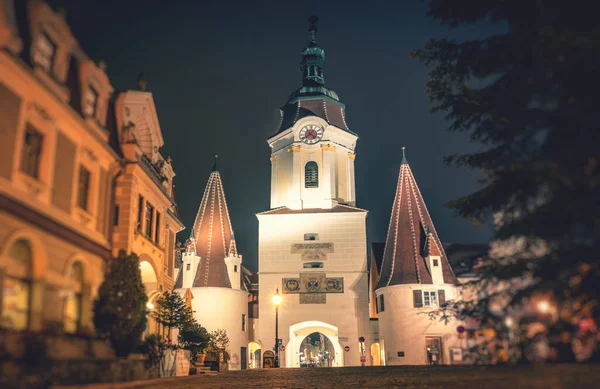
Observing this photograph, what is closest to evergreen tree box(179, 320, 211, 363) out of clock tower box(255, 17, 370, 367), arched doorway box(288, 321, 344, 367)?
clock tower box(255, 17, 370, 367)

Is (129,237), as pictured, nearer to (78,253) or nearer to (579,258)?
(78,253)

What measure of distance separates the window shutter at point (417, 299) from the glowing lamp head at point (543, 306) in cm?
4332

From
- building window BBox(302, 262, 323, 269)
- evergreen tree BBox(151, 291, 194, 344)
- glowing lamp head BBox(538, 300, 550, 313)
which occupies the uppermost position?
building window BBox(302, 262, 323, 269)

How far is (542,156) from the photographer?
8.58m

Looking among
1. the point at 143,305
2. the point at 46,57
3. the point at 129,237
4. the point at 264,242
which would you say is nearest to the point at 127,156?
the point at 129,237

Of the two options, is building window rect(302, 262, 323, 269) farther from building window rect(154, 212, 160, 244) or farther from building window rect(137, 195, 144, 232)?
building window rect(137, 195, 144, 232)

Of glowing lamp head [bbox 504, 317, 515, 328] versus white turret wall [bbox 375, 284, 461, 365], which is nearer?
glowing lamp head [bbox 504, 317, 515, 328]

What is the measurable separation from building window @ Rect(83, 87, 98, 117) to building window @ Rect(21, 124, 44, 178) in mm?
1620

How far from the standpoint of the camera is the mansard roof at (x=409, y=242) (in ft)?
169

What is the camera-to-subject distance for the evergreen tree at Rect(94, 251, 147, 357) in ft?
34.3

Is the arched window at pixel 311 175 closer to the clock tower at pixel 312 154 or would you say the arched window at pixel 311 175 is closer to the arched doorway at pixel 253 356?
the clock tower at pixel 312 154

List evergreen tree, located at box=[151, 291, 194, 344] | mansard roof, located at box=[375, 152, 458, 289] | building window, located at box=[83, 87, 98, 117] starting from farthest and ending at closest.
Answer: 1. mansard roof, located at box=[375, 152, 458, 289]
2. evergreen tree, located at box=[151, 291, 194, 344]
3. building window, located at box=[83, 87, 98, 117]

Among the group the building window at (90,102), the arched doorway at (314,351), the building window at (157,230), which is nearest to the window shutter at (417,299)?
the building window at (157,230)

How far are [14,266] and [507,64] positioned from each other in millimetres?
8665
